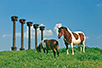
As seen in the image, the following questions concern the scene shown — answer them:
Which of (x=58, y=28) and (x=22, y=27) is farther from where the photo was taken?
(x=22, y=27)

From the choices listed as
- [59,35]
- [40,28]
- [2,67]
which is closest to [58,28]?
[59,35]

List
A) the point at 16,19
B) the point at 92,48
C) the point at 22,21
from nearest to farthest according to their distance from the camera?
the point at 92,48 < the point at 16,19 < the point at 22,21

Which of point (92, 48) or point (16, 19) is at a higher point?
point (16, 19)

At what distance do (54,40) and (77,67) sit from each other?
3307 mm

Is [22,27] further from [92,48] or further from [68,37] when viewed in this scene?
[68,37]

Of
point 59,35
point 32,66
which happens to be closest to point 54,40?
point 59,35

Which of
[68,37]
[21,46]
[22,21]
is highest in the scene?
[22,21]

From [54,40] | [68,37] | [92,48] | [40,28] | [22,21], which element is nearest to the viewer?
[54,40]

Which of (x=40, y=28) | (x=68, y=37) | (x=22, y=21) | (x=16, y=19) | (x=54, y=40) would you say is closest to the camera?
(x=54, y=40)

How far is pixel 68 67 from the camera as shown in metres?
10.5

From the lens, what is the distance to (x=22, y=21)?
28406mm

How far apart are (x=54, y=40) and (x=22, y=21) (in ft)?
52.3

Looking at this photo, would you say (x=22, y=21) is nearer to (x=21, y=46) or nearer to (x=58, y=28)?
(x=21, y=46)

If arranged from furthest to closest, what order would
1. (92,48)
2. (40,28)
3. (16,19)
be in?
(40,28)
(16,19)
(92,48)
